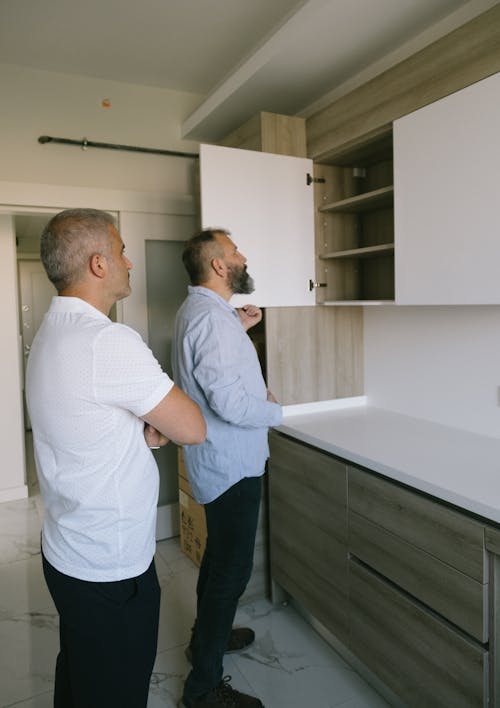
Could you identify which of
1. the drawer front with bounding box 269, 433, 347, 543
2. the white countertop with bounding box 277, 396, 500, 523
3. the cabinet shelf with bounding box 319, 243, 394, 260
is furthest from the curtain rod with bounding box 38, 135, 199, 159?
the drawer front with bounding box 269, 433, 347, 543

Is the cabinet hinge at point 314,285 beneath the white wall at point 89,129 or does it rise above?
beneath

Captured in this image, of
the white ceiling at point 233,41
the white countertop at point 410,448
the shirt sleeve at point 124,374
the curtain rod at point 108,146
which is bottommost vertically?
the white countertop at point 410,448

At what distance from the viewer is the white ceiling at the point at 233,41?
2035 millimetres

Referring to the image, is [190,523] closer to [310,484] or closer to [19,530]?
[310,484]

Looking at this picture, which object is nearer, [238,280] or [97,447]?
[97,447]

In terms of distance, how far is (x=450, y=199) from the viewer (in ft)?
6.03

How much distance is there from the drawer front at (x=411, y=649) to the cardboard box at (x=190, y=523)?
1.08 m

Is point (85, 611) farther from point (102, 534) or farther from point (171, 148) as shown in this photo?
point (171, 148)

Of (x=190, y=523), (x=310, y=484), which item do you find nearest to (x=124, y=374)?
(x=310, y=484)

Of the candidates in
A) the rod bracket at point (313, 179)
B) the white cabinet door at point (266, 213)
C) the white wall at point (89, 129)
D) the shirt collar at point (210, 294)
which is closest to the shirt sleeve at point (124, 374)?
the shirt collar at point (210, 294)

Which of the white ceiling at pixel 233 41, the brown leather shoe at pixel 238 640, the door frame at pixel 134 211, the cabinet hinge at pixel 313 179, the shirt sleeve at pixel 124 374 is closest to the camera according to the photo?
the shirt sleeve at pixel 124 374

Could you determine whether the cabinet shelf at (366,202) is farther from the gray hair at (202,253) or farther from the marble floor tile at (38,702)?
the marble floor tile at (38,702)

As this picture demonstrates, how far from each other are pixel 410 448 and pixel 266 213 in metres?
1.24

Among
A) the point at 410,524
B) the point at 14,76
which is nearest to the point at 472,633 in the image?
the point at 410,524
